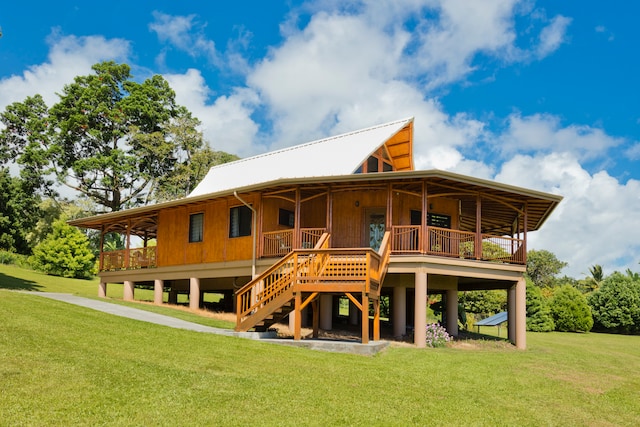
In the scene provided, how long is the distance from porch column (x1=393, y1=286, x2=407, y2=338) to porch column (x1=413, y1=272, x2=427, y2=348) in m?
1.48

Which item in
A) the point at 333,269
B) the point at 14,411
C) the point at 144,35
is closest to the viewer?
the point at 14,411

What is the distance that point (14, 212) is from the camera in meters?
39.8

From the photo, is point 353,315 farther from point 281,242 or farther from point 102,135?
point 102,135

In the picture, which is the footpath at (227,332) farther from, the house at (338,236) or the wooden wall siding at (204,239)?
the wooden wall siding at (204,239)

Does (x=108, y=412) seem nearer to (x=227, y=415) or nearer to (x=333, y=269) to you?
(x=227, y=415)

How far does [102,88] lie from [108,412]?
41885mm

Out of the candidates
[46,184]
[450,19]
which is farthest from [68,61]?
[450,19]

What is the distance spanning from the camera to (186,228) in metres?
24.0

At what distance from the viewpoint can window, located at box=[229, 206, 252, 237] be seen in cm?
2139

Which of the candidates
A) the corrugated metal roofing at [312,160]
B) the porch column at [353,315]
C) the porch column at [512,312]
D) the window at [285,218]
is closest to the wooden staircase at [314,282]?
the window at [285,218]

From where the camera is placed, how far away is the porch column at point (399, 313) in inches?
754

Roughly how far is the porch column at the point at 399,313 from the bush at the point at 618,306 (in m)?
23.4

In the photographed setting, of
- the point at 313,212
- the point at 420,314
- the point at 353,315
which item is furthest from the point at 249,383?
the point at 353,315

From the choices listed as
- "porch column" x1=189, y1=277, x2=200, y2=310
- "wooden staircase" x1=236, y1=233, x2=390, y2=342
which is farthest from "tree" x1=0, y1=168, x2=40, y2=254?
"wooden staircase" x1=236, y1=233, x2=390, y2=342
